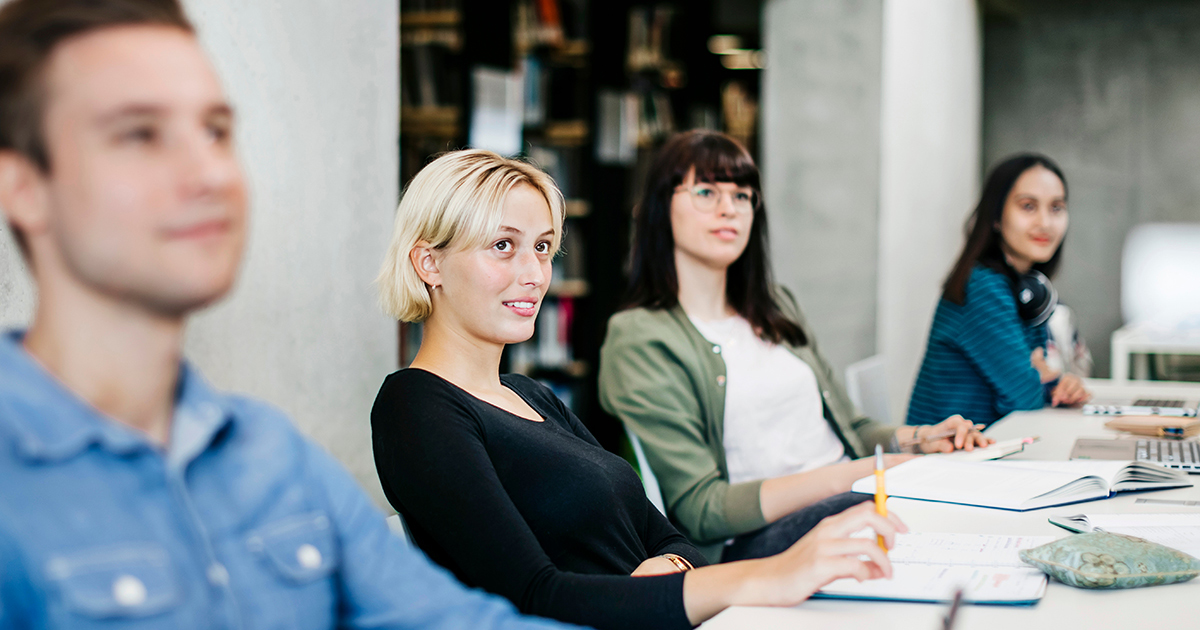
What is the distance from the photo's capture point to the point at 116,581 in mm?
599

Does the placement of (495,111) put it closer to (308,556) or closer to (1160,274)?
(308,556)

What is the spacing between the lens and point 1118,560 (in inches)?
45.3

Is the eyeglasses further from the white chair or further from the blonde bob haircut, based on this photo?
the white chair

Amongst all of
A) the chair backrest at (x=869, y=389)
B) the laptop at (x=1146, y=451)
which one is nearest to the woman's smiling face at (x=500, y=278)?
the laptop at (x=1146, y=451)

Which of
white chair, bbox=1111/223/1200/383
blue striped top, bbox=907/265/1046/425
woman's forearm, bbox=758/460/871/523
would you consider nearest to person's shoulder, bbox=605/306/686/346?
woman's forearm, bbox=758/460/871/523

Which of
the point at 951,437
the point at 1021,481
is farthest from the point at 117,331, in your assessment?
the point at 951,437

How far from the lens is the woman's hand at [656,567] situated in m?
1.38

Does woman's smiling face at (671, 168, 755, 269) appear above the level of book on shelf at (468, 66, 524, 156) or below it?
below

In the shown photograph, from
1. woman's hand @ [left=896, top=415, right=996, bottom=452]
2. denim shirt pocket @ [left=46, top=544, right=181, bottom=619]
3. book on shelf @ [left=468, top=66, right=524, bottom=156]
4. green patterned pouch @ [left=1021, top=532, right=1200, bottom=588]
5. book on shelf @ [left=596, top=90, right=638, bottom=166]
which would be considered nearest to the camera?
denim shirt pocket @ [left=46, top=544, right=181, bottom=619]

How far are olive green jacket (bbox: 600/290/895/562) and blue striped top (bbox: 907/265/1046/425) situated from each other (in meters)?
0.59

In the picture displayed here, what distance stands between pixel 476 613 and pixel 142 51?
51cm

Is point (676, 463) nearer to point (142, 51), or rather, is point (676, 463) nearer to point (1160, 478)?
Answer: point (1160, 478)

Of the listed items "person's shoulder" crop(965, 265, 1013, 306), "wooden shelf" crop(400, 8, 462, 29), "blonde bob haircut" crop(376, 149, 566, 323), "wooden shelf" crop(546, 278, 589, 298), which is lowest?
"wooden shelf" crop(546, 278, 589, 298)

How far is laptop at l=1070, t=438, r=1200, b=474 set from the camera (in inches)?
73.2
